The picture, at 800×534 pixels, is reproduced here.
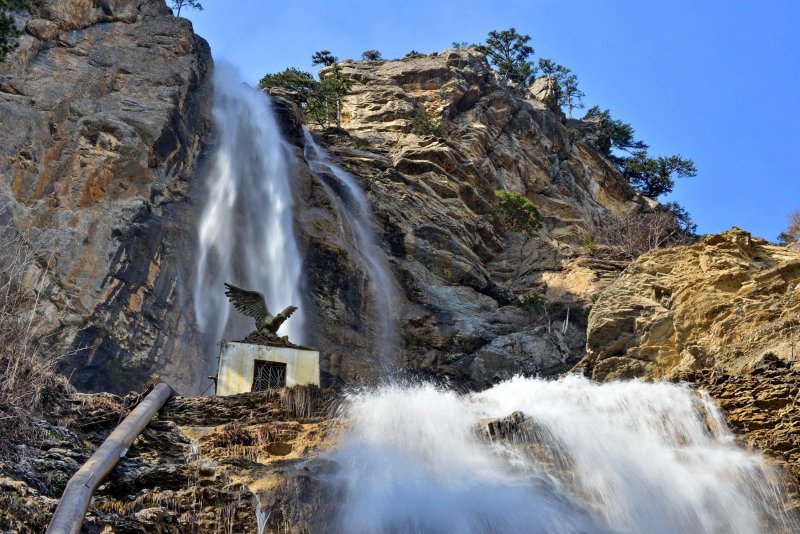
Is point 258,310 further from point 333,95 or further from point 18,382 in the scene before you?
point 333,95

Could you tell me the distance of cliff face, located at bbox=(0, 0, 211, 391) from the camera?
21297 mm

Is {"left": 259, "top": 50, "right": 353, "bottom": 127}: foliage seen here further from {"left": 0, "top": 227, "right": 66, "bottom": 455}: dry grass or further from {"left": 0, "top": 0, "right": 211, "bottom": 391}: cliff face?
{"left": 0, "top": 227, "right": 66, "bottom": 455}: dry grass

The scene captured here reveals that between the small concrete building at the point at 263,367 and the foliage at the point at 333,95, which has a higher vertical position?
the foliage at the point at 333,95

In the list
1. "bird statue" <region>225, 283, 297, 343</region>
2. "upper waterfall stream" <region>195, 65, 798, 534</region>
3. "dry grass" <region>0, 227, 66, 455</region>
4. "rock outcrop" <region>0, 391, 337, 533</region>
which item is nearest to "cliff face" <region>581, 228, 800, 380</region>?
"upper waterfall stream" <region>195, 65, 798, 534</region>

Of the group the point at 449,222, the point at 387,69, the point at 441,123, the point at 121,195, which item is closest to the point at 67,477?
the point at 121,195

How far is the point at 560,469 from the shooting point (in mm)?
13461

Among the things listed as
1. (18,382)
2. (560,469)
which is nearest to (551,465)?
(560,469)

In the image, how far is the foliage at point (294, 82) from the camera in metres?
43.9

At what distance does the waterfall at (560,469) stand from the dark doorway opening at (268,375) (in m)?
2.15

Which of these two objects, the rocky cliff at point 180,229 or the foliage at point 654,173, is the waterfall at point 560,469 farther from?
the foliage at point 654,173

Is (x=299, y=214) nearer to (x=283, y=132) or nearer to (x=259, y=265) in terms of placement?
(x=259, y=265)

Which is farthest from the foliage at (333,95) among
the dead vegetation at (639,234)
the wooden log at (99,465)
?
the wooden log at (99,465)

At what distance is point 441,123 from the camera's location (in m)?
45.0

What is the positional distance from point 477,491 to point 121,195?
54.0 ft
